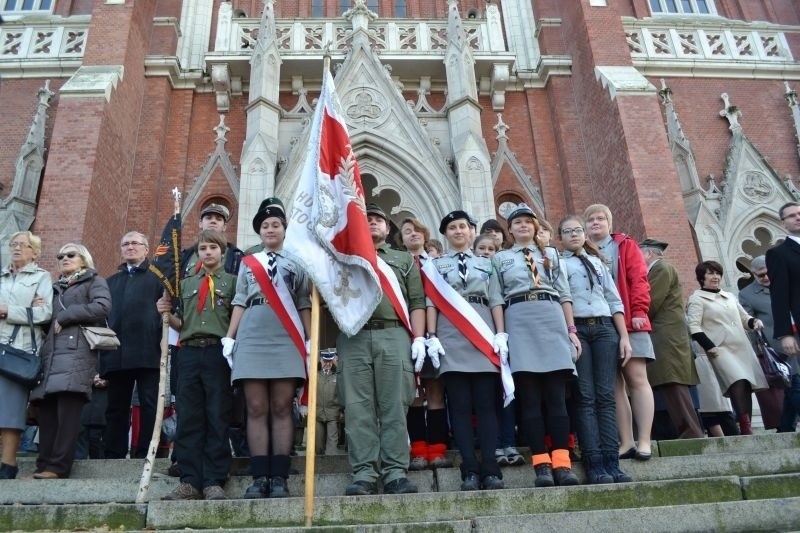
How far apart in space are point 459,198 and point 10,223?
8007mm

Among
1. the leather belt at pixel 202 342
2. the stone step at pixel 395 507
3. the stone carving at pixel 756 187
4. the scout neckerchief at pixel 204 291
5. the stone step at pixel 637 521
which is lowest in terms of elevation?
the stone step at pixel 637 521

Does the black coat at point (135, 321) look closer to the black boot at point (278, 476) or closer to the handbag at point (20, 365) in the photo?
the handbag at point (20, 365)

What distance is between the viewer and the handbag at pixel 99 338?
4738 millimetres

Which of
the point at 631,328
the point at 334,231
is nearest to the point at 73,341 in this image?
the point at 334,231

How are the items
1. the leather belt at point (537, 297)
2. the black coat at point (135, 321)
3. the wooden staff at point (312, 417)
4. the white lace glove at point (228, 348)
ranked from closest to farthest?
the wooden staff at point (312, 417) → the white lace glove at point (228, 348) → the leather belt at point (537, 297) → the black coat at point (135, 321)

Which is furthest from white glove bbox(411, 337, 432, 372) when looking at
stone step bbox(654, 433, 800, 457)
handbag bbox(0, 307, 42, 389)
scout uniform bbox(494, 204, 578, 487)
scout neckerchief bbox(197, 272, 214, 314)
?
handbag bbox(0, 307, 42, 389)

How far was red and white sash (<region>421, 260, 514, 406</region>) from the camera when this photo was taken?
4.30m

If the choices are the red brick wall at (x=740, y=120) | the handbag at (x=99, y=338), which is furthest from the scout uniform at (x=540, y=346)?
the red brick wall at (x=740, y=120)

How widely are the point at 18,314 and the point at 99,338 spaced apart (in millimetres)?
648

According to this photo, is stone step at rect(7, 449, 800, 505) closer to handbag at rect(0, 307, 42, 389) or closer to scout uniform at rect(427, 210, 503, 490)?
scout uniform at rect(427, 210, 503, 490)

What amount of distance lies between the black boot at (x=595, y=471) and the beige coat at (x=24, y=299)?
13.4 ft

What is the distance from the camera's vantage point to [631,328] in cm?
479

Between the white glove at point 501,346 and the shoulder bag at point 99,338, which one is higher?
the shoulder bag at point 99,338

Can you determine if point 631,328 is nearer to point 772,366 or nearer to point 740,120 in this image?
point 772,366
